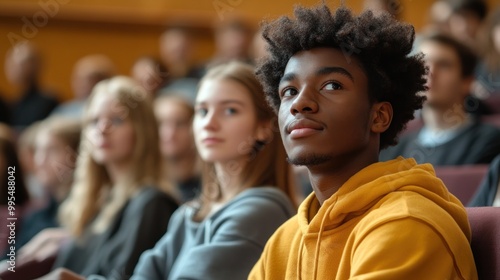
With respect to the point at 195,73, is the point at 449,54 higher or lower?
lower

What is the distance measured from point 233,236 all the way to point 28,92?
305 centimetres

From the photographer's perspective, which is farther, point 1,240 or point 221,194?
point 1,240

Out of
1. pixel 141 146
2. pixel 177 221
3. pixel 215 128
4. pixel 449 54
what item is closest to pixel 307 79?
pixel 215 128

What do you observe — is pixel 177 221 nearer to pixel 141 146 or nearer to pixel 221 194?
pixel 221 194

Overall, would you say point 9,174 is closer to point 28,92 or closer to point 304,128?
point 28,92

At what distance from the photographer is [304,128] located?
1.08 m

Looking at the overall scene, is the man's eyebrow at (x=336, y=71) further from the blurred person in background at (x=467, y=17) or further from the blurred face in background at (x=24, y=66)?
the blurred face in background at (x=24, y=66)

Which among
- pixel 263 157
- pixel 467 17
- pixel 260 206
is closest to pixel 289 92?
pixel 260 206

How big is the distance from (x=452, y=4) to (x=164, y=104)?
1.36 metres

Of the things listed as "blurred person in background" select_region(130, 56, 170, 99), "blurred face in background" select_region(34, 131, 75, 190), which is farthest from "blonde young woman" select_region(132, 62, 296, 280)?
"blurred person in background" select_region(130, 56, 170, 99)

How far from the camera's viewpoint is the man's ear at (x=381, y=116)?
113 cm

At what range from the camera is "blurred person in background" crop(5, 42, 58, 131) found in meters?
4.24

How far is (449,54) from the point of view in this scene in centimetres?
228

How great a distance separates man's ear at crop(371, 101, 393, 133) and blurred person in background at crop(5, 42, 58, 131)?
3.34 m
